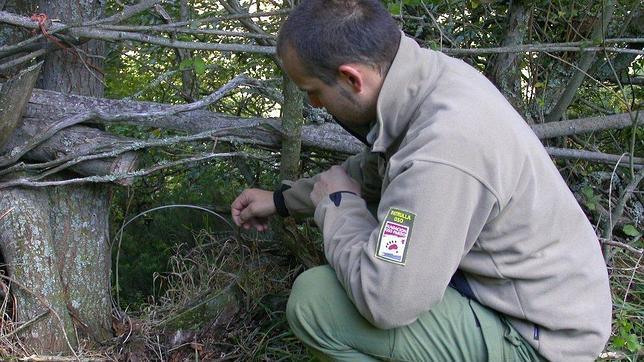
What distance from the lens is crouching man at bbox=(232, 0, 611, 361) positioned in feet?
6.13

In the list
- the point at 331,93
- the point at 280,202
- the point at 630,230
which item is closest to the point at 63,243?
the point at 280,202

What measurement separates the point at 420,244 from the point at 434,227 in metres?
0.05

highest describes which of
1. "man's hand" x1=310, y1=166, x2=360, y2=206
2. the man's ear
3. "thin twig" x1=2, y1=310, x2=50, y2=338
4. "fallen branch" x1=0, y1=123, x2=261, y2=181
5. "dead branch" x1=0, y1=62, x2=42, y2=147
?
the man's ear

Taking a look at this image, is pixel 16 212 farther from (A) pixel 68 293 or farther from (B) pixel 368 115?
(B) pixel 368 115

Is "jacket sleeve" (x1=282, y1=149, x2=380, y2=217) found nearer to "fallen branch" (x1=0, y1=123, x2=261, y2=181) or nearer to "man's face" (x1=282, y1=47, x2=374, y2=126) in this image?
"man's face" (x1=282, y1=47, x2=374, y2=126)

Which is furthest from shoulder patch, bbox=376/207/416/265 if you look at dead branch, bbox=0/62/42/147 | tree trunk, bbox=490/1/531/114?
tree trunk, bbox=490/1/531/114

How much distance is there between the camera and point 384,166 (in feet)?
7.69

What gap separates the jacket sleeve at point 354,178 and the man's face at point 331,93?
1.37 feet

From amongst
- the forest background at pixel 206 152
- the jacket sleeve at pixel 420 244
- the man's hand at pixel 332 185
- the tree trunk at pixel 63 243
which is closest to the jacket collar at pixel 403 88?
the jacket sleeve at pixel 420 244

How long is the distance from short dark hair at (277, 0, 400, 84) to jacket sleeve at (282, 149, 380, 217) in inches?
22.9

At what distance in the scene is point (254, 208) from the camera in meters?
2.75

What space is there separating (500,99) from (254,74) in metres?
2.43

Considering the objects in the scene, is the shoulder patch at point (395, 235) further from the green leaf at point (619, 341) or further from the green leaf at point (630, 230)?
the green leaf at point (630, 230)

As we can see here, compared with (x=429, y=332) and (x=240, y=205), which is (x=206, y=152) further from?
(x=429, y=332)
